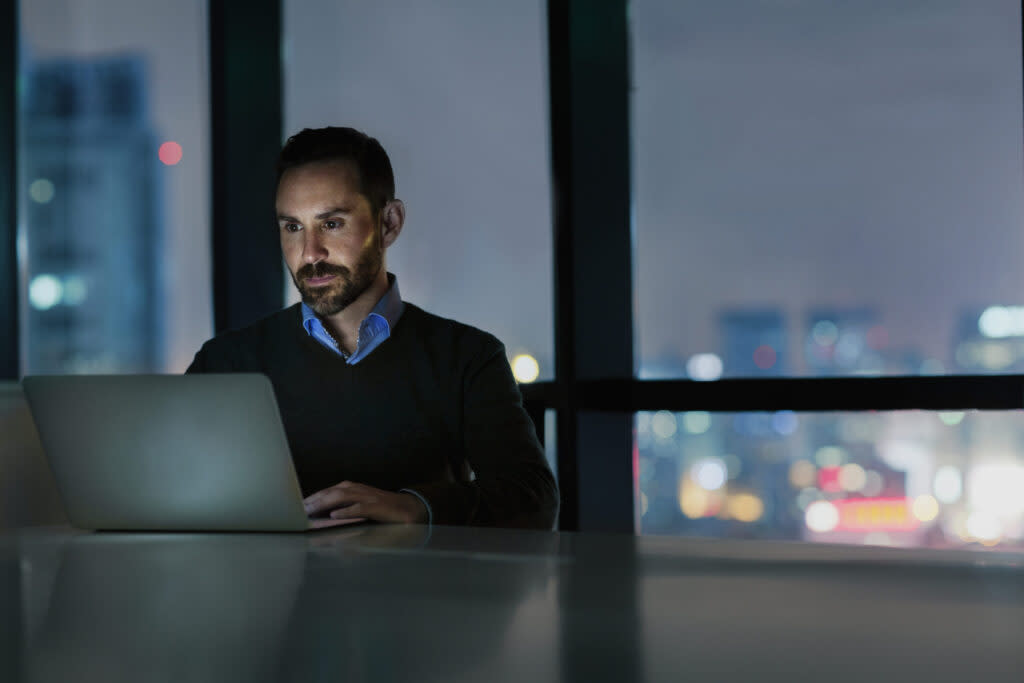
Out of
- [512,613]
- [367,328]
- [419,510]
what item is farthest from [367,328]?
[512,613]

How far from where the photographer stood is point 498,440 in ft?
5.99

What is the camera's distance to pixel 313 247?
1.96m

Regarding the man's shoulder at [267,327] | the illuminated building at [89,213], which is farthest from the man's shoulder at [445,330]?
the illuminated building at [89,213]

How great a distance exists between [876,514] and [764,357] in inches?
20.1

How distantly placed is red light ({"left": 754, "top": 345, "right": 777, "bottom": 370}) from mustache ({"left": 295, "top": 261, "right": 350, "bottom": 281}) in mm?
1301

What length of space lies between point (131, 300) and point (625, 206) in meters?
1.95

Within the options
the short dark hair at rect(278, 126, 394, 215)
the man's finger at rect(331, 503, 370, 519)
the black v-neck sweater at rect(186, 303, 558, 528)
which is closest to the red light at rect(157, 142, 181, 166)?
the short dark hair at rect(278, 126, 394, 215)

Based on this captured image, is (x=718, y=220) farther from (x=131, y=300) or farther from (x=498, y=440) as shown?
(x=131, y=300)

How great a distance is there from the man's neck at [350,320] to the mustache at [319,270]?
65 millimetres

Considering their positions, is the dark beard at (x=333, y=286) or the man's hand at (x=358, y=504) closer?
the man's hand at (x=358, y=504)

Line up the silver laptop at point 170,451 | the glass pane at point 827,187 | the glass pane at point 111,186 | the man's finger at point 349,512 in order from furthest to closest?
the glass pane at point 111,186
the glass pane at point 827,187
the man's finger at point 349,512
the silver laptop at point 170,451

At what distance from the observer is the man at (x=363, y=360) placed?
1.87 m

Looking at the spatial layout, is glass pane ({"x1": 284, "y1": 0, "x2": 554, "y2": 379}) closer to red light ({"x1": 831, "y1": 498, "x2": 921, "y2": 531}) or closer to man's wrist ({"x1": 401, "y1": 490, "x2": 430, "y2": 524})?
red light ({"x1": 831, "y1": 498, "x2": 921, "y2": 531})

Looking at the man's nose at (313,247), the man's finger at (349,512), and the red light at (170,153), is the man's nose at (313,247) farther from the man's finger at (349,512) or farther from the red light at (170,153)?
the red light at (170,153)
